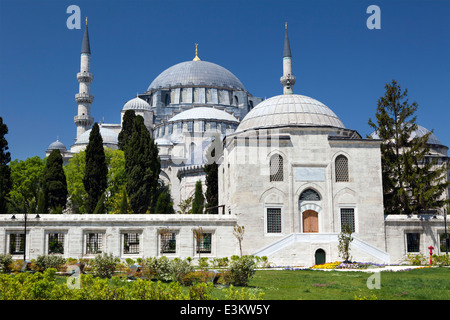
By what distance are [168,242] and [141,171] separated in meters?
10.1

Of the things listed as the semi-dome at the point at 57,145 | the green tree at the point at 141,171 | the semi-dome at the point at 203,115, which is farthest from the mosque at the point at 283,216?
the semi-dome at the point at 57,145

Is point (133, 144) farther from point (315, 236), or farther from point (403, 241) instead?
point (403, 241)

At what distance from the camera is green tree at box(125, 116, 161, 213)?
3338cm

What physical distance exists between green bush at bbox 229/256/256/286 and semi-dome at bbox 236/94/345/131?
46.3ft

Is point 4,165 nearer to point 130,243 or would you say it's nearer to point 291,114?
point 130,243

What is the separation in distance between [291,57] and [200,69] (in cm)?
2013

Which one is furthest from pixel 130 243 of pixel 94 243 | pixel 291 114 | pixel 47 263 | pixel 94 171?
pixel 291 114

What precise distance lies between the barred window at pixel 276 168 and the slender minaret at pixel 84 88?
3730 centimetres

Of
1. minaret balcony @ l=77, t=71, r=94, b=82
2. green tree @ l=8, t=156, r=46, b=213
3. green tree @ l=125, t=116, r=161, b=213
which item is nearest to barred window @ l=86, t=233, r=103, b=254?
green tree @ l=125, t=116, r=161, b=213

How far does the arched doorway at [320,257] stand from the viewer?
76.0 feet

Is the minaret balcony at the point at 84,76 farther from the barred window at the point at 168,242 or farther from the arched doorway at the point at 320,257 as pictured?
the arched doorway at the point at 320,257

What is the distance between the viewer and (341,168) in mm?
25547

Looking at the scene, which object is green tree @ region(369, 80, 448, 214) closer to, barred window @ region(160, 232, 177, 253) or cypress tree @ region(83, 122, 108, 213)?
barred window @ region(160, 232, 177, 253)

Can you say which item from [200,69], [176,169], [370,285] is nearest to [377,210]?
[370,285]
